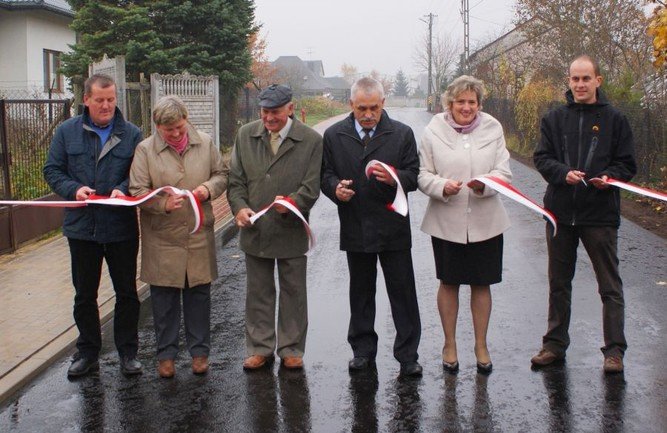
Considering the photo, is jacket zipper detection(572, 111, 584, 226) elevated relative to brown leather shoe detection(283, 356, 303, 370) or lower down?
elevated

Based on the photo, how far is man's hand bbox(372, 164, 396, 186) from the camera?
5.24m

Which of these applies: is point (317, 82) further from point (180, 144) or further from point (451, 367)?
point (451, 367)

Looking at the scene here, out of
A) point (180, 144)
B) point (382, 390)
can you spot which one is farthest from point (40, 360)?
point (382, 390)

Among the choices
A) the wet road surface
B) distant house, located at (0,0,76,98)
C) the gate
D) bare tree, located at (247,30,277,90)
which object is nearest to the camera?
the wet road surface

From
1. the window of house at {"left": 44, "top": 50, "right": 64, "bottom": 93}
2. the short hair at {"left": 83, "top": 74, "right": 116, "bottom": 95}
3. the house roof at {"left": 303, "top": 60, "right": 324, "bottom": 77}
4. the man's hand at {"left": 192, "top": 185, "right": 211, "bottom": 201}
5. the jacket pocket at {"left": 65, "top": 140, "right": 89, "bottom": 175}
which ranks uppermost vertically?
the house roof at {"left": 303, "top": 60, "right": 324, "bottom": 77}

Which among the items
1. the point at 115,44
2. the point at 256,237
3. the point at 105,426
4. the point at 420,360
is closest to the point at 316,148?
the point at 256,237

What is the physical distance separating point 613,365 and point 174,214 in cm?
308

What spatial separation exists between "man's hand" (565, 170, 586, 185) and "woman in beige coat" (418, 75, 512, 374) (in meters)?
0.38

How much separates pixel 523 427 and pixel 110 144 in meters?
3.15

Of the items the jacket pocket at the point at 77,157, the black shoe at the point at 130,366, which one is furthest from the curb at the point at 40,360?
the jacket pocket at the point at 77,157

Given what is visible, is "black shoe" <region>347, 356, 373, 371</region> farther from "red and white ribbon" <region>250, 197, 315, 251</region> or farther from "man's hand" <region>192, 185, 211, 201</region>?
"man's hand" <region>192, 185, 211, 201</region>

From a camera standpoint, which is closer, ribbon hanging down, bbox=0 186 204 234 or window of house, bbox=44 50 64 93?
ribbon hanging down, bbox=0 186 204 234

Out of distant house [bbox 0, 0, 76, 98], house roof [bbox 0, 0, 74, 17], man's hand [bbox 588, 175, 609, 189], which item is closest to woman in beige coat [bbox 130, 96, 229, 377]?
man's hand [bbox 588, 175, 609, 189]

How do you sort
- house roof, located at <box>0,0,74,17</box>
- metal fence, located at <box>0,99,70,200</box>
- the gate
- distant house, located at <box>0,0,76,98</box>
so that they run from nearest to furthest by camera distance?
the gate
metal fence, located at <box>0,99,70,200</box>
house roof, located at <box>0,0,74,17</box>
distant house, located at <box>0,0,76,98</box>
